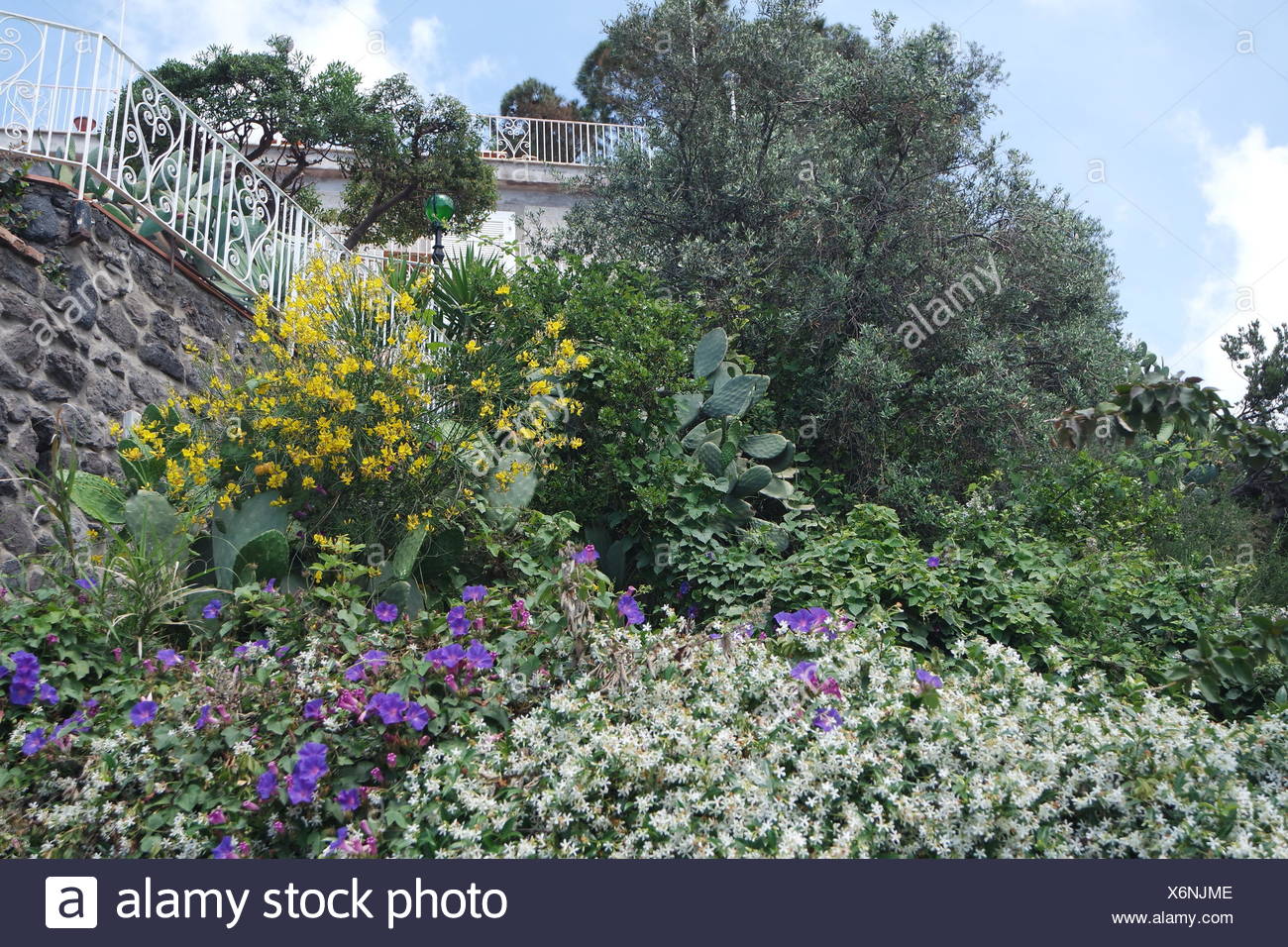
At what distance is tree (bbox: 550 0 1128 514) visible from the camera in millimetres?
6113

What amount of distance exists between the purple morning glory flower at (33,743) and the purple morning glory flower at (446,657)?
1.07 metres

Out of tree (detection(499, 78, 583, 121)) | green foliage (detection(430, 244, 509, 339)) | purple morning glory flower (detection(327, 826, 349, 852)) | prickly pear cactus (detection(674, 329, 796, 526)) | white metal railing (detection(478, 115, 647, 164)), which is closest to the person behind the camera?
purple morning glory flower (detection(327, 826, 349, 852))

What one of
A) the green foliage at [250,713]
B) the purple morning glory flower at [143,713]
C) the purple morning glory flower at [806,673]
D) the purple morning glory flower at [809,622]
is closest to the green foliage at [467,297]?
the green foliage at [250,713]

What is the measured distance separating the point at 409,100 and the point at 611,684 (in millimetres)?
13921

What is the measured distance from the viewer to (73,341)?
4652mm

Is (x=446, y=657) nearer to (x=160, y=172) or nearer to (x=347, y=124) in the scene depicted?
(x=160, y=172)

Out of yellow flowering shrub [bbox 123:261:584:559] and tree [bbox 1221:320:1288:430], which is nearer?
yellow flowering shrub [bbox 123:261:584:559]

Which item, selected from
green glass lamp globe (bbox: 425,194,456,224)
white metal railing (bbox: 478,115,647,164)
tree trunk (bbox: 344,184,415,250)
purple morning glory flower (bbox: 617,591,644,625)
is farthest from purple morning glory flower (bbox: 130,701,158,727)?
white metal railing (bbox: 478,115,647,164)

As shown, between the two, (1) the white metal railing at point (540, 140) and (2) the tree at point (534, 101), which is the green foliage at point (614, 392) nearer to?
(1) the white metal railing at point (540, 140)

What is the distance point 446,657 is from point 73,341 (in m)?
3.27

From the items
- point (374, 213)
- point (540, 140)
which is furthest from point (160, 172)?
point (540, 140)

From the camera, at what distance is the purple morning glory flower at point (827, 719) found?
240 centimetres

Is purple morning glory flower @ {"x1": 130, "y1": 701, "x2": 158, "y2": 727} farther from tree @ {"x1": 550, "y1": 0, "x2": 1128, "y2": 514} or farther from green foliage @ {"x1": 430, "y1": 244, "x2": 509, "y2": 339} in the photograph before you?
tree @ {"x1": 550, "y1": 0, "x2": 1128, "y2": 514}

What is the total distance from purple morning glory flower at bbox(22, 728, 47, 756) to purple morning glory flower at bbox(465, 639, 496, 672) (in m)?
1.17
